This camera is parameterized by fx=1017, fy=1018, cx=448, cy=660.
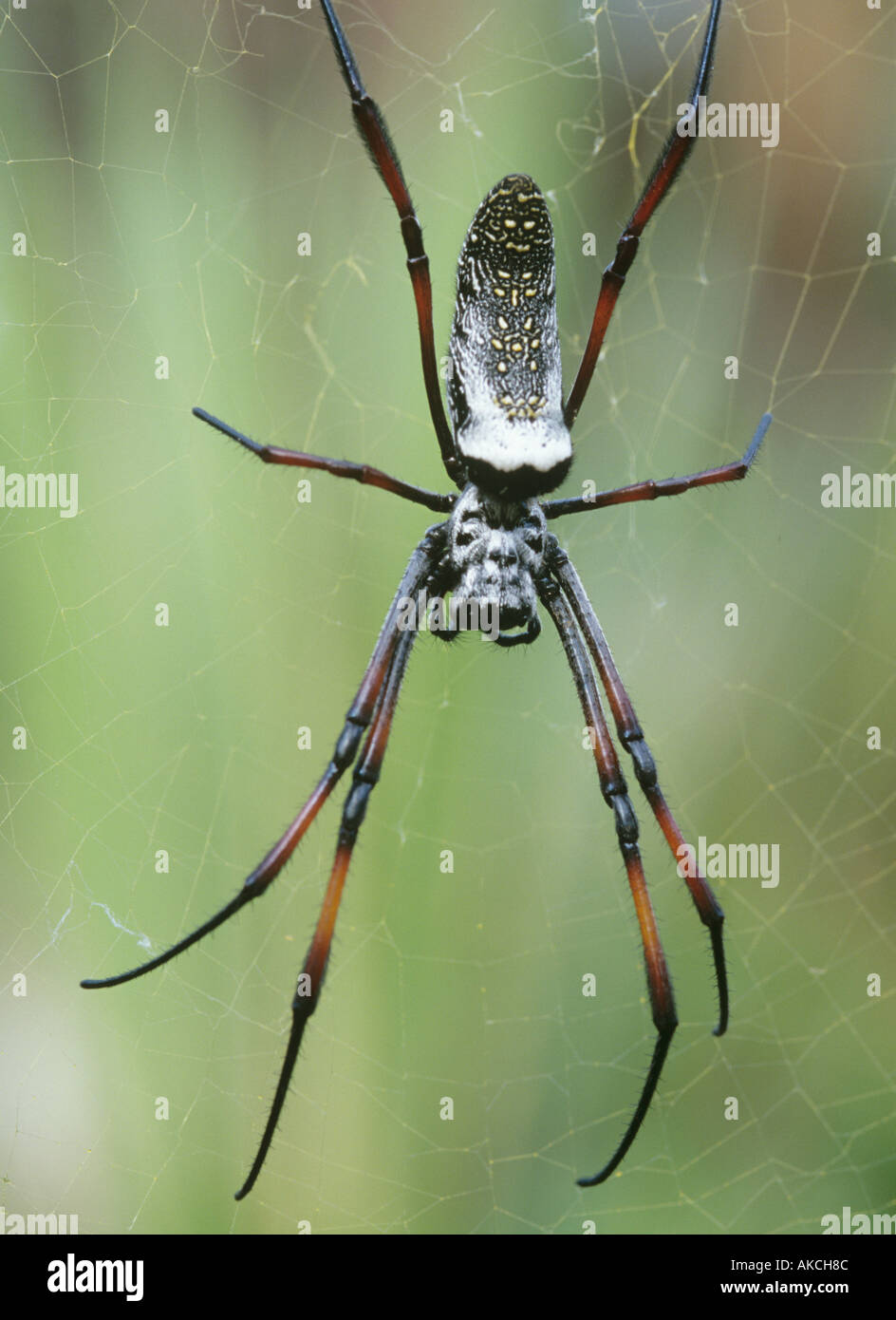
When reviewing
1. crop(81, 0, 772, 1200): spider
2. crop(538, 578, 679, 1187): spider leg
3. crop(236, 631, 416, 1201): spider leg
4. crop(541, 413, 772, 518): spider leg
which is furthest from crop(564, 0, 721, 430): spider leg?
crop(236, 631, 416, 1201): spider leg

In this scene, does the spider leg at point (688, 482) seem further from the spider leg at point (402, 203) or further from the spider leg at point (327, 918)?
the spider leg at point (327, 918)

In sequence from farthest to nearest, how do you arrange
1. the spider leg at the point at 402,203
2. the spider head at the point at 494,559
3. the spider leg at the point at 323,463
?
the spider head at the point at 494,559
the spider leg at the point at 323,463
the spider leg at the point at 402,203

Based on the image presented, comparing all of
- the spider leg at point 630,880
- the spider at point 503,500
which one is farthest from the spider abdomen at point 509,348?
the spider leg at point 630,880

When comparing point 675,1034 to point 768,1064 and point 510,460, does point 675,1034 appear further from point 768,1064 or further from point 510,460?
point 510,460

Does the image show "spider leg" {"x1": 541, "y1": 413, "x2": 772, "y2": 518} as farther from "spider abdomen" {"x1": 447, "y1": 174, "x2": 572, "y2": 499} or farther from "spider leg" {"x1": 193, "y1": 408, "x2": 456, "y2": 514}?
"spider leg" {"x1": 193, "y1": 408, "x2": 456, "y2": 514}

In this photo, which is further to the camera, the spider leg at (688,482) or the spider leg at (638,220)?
the spider leg at (688,482)

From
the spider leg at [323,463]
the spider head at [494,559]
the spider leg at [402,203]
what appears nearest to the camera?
the spider leg at [402,203]

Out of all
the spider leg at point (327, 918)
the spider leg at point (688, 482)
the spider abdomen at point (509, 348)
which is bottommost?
the spider leg at point (327, 918)

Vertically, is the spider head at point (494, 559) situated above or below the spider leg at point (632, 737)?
above
